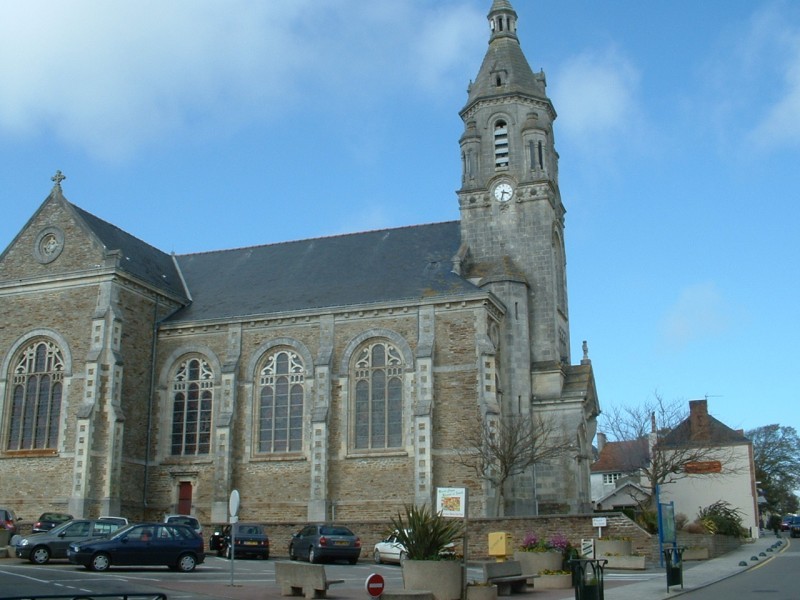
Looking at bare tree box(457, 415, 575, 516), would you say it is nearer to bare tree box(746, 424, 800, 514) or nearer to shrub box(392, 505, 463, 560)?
shrub box(392, 505, 463, 560)

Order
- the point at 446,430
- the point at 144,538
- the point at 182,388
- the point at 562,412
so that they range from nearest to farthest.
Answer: the point at 144,538, the point at 446,430, the point at 562,412, the point at 182,388

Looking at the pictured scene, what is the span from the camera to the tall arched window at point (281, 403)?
1427 inches

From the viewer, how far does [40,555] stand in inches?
936

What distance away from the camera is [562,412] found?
118 feet

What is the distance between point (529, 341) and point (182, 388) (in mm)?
15090

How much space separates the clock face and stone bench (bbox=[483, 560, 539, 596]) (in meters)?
22.8

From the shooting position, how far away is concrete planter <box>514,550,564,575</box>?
2173 centimetres

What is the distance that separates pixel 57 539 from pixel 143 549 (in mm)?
3170

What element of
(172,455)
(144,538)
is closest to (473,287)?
(172,455)

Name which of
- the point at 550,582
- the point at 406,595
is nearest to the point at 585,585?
the point at 406,595

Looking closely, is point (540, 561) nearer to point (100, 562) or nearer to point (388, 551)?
point (388, 551)

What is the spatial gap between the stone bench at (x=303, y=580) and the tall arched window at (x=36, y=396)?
2124cm

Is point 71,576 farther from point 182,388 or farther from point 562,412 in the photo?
point 562,412

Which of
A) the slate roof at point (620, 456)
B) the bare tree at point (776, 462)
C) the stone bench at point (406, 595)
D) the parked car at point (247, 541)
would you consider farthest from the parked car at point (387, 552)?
the bare tree at point (776, 462)
